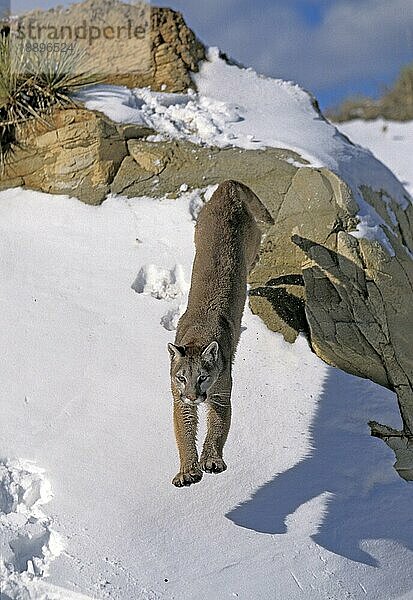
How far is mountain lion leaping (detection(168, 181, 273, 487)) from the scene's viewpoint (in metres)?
5.26

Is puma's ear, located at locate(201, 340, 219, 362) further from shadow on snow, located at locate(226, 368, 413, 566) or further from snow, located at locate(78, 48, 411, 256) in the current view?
snow, located at locate(78, 48, 411, 256)

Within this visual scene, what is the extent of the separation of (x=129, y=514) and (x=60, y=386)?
1.33 meters

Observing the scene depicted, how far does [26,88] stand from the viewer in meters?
8.63

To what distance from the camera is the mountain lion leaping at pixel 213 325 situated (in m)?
5.26

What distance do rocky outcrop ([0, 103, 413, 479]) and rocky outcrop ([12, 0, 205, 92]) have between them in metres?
1.20

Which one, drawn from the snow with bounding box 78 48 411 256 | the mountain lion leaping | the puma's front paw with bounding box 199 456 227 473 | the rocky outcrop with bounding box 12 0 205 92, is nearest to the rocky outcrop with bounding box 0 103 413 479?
the snow with bounding box 78 48 411 256

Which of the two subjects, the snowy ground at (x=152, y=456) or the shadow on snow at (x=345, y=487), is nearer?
the snowy ground at (x=152, y=456)

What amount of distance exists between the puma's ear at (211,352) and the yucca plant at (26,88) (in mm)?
4095

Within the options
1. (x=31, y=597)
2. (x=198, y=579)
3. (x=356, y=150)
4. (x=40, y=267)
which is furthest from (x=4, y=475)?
(x=356, y=150)

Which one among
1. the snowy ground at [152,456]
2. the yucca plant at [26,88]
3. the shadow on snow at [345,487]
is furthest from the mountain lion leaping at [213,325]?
the yucca plant at [26,88]

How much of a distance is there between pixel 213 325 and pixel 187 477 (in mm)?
1064

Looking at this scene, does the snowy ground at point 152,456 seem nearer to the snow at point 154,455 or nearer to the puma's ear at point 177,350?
the snow at point 154,455

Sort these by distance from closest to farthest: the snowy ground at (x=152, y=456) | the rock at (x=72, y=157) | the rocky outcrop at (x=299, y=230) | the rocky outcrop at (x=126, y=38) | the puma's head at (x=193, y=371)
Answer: the snowy ground at (x=152, y=456) → the puma's head at (x=193, y=371) → the rocky outcrop at (x=299, y=230) → the rock at (x=72, y=157) → the rocky outcrop at (x=126, y=38)

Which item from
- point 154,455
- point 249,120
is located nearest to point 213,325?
point 154,455
